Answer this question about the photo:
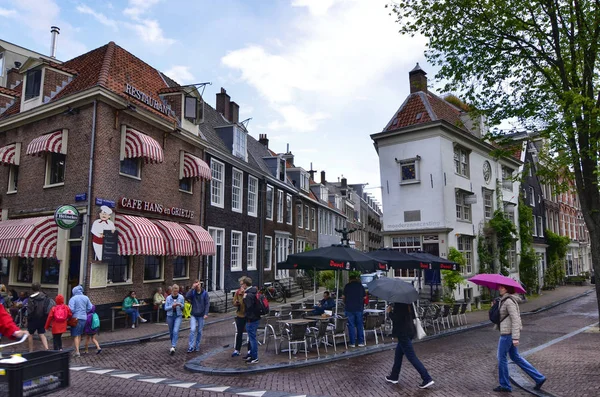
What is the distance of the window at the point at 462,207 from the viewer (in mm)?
22734

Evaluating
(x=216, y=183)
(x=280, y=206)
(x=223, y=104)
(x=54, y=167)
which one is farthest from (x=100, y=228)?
(x=280, y=206)

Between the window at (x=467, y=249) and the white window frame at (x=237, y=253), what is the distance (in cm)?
1164

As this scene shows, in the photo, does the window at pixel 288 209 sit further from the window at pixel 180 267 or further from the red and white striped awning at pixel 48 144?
the red and white striped awning at pixel 48 144

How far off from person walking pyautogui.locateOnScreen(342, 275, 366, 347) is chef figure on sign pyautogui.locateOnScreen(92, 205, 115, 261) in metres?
8.55

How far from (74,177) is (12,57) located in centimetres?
2175

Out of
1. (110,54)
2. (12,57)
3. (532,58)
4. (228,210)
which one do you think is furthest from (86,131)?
(12,57)

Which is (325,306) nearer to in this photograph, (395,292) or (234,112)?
(395,292)

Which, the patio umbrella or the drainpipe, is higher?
the drainpipe

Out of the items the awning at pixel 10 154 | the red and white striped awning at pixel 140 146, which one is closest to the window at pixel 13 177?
the awning at pixel 10 154

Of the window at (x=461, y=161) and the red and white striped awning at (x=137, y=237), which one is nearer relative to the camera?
the red and white striped awning at (x=137, y=237)

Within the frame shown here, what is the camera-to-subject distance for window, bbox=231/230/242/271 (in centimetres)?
2347

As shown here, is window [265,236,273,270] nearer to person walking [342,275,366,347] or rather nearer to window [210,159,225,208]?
window [210,159,225,208]

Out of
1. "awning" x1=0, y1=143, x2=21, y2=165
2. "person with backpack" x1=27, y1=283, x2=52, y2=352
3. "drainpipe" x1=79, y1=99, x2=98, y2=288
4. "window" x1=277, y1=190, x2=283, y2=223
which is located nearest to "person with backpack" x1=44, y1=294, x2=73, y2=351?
"person with backpack" x1=27, y1=283, x2=52, y2=352

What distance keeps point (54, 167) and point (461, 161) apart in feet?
64.0
